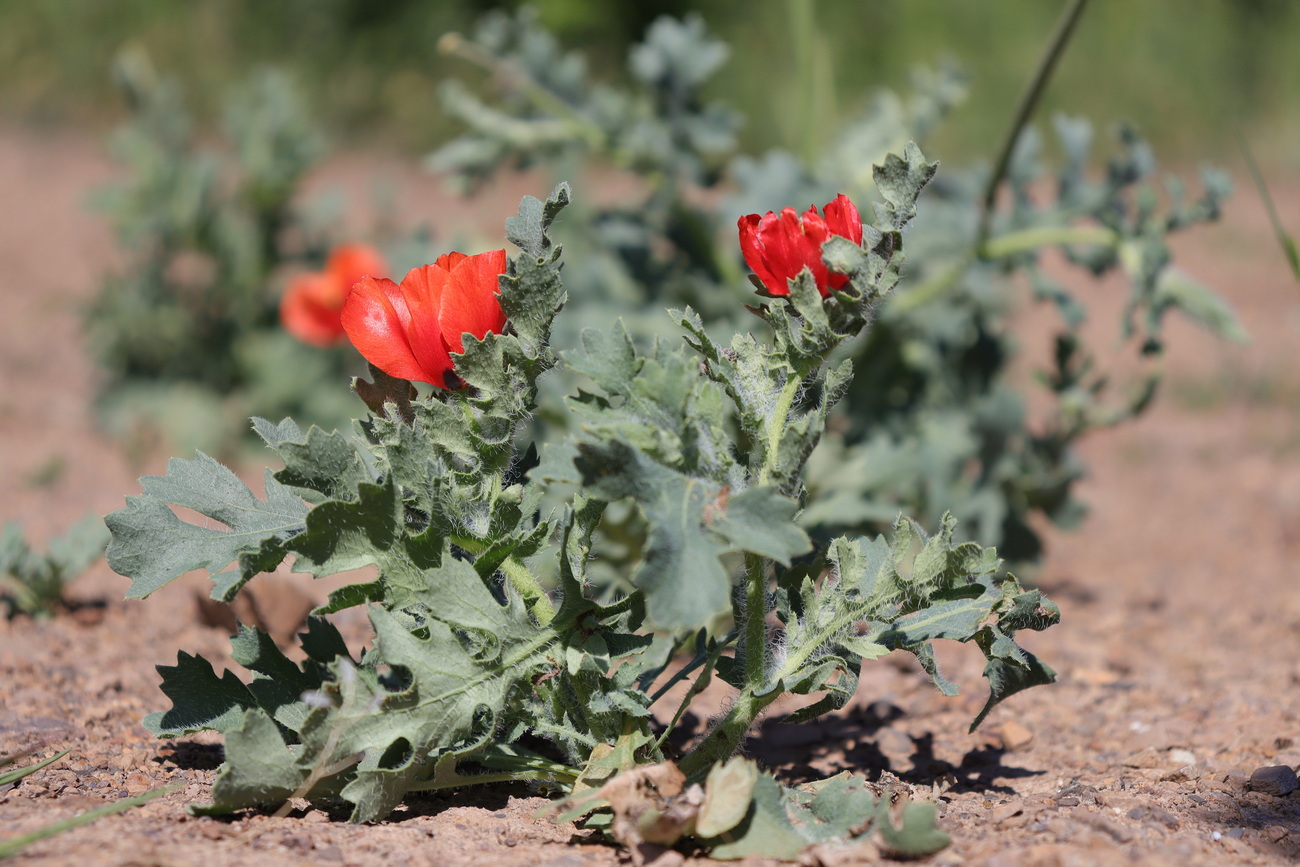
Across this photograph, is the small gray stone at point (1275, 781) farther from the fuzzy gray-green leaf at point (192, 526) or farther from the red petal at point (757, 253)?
the fuzzy gray-green leaf at point (192, 526)

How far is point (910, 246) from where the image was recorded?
8.45 feet

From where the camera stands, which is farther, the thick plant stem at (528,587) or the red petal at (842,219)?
the thick plant stem at (528,587)

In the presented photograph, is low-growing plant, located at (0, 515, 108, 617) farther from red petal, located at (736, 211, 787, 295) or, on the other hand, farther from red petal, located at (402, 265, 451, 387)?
red petal, located at (736, 211, 787, 295)

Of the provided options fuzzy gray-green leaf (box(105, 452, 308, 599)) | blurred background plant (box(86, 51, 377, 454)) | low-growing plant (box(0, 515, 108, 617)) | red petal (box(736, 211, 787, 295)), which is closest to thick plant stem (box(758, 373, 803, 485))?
red petal (box(736, 211, 787, 295))

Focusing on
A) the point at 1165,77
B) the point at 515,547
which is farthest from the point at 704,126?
the point at 1165,77

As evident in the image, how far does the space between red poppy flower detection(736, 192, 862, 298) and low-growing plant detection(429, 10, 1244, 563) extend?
1.25 meters

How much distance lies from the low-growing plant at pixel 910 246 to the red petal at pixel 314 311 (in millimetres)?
571

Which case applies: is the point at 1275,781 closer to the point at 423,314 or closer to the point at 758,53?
the point at 423,314

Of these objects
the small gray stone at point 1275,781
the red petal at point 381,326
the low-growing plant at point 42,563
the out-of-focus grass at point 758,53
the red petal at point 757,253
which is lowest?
the low-growing plant at point 42,563

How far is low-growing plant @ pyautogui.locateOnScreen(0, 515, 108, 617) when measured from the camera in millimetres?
2051

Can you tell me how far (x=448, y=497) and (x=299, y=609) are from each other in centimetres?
97

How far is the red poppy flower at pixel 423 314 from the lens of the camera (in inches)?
52.3

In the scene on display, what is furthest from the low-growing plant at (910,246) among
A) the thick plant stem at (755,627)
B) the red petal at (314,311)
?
the thick plant stem at (755,627)

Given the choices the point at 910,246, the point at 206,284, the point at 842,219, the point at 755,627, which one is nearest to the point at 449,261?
the point at 842,219
